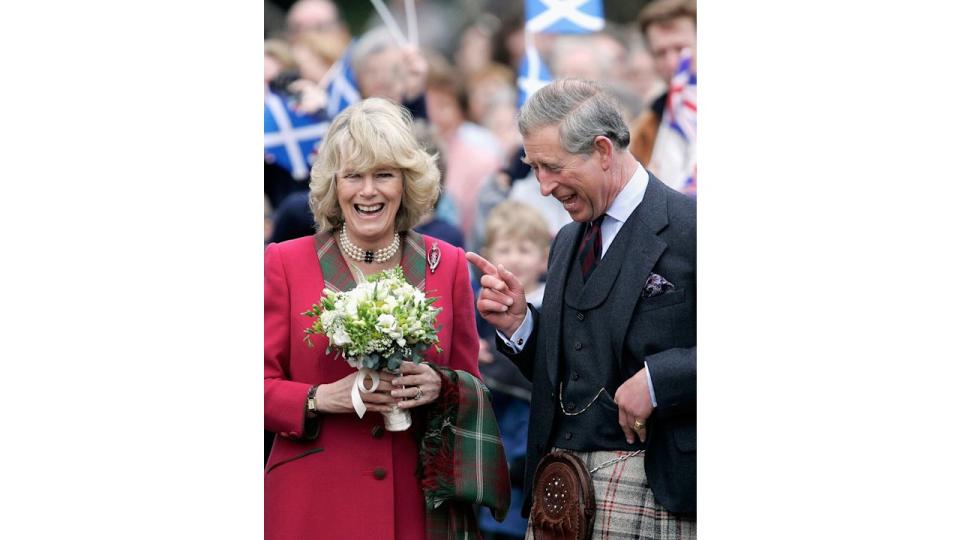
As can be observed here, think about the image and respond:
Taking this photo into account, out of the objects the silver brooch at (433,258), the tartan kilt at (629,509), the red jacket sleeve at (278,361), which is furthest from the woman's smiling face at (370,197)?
the tartan kilt at (629,509)

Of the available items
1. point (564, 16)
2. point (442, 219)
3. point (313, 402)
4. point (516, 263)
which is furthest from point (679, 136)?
point (313, 402)

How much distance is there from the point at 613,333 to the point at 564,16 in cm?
170

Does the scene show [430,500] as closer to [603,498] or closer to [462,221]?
[603,498]

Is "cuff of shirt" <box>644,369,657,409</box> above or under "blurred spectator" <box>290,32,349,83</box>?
under

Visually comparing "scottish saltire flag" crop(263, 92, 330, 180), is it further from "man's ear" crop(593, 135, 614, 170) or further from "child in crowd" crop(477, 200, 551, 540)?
"man's ear" crop(593, 135, 614, 170)

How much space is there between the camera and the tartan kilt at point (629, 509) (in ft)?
14.3

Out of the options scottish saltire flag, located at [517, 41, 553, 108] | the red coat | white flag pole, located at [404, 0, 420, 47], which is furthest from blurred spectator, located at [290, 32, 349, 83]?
the red coat

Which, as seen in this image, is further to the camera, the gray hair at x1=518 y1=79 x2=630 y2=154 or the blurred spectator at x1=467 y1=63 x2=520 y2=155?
the blurred spectator at x1=467 y1=63 x2=520 y2=155

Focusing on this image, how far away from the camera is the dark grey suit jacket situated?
14.2ft

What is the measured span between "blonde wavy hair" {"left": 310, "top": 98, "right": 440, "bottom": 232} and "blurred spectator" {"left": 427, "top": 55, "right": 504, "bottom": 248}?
3.04 ft

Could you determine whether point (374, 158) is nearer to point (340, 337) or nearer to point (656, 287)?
point (340, 337)

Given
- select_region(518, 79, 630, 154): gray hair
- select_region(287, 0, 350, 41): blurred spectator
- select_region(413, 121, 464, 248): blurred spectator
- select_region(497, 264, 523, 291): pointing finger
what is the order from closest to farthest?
select_region(518, 79, 630, 154): gray hair < select_region(497, 264, 523, 291): pointing finger < select_region(287, 0, 350, 41): blurred spectator < select_region(413, 121, 464, 248): blurred spectator

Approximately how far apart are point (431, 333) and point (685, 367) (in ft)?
3.05

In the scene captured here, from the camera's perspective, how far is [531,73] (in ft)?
18.5
